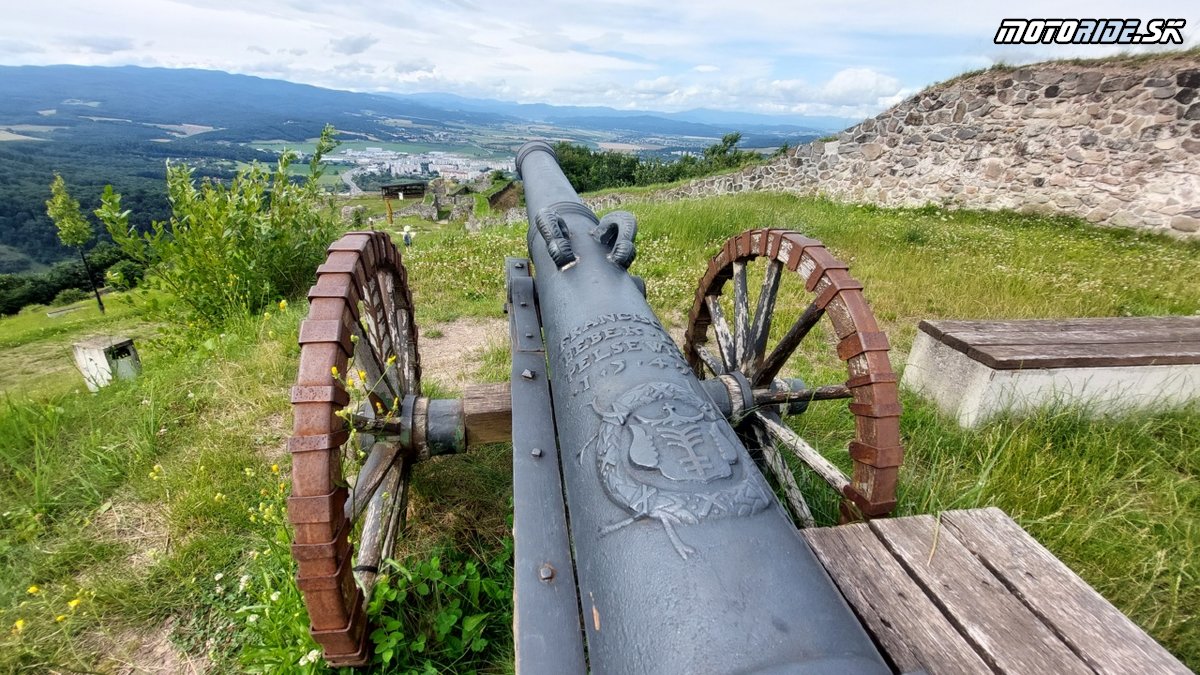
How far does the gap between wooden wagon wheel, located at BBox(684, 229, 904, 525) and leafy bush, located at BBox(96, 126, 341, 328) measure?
144 inches

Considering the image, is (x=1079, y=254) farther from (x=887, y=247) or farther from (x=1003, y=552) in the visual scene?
(x=1003, y=552)

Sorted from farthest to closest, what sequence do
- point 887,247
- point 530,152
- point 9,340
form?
1. point 9,340
2. point 887,247
3. point 530,152

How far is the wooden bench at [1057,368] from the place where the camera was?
112 inches

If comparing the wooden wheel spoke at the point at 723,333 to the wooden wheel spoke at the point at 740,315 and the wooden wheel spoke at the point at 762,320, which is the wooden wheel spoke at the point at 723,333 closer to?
the wooden wheel spoke at the point at 740,315

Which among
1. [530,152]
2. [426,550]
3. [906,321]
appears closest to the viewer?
[426,550]

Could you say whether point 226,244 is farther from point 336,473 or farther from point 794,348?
point 794,348

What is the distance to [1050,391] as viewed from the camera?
115 inches

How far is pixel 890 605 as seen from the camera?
4.51 ft

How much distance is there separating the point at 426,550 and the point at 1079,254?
7810 mm

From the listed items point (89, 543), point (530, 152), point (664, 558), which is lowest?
point (89, 543)

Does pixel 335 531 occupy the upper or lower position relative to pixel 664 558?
lower

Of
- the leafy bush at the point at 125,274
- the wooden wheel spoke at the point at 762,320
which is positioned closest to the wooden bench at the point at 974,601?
the wooden wheel spoke at the point at 762,320

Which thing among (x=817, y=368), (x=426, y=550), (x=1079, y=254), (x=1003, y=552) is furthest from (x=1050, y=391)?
(x=1079, y=254)

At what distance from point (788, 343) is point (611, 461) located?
4.84 feet
